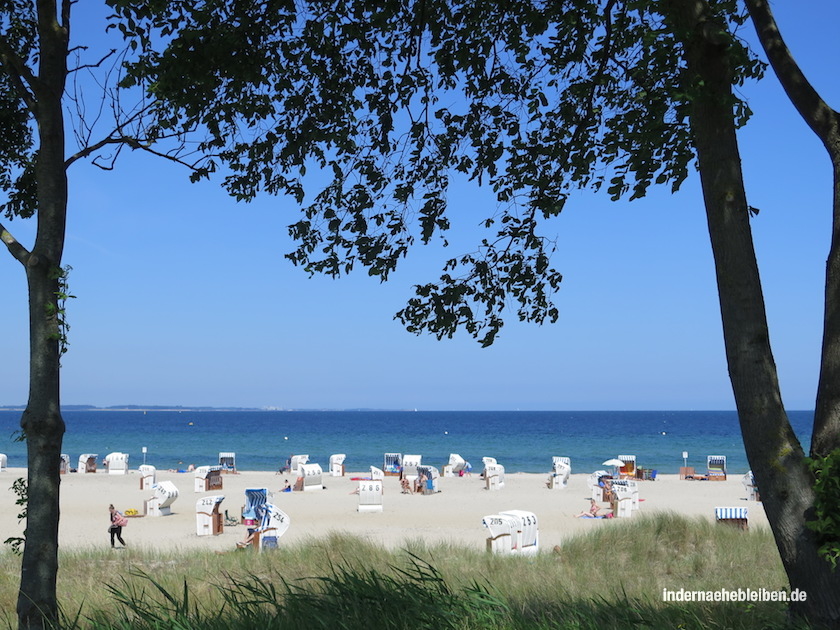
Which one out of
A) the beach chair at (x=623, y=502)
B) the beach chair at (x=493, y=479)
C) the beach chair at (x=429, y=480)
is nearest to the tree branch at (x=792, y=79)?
the beach chair at (x=623, y=502)

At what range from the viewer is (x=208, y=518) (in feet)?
61.8

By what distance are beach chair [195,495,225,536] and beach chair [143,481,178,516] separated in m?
4.40

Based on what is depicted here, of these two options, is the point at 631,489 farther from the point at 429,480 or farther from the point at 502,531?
the point at 502,531

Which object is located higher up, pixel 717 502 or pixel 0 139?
pixel 0 139

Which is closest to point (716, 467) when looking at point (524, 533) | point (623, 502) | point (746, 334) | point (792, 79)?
point (623, 502)

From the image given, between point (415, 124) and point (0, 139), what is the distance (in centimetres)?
356

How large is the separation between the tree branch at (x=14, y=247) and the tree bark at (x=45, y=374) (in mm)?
111

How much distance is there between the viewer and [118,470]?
4119 centimetres

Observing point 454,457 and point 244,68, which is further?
point 454,457

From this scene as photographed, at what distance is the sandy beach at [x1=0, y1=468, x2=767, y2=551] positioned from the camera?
18.3 metres

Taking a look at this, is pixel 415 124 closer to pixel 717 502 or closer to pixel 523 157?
pixel 523 157

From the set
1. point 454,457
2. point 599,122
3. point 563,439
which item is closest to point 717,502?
point 454,457

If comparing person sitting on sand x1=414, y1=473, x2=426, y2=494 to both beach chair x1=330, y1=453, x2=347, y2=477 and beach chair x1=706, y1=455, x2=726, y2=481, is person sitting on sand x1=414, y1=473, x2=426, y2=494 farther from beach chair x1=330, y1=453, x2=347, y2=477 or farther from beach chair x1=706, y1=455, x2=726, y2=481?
beach chair x1=706, y1=455, x2=726, y2=481

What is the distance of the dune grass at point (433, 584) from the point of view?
4461mm
